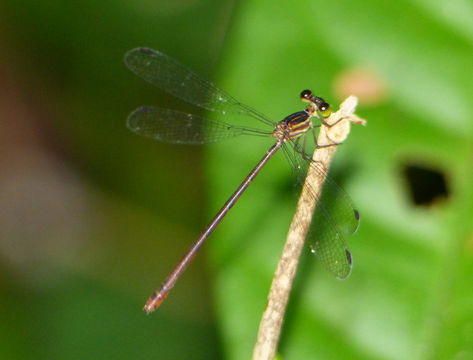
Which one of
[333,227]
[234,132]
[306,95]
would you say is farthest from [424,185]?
[234,132]

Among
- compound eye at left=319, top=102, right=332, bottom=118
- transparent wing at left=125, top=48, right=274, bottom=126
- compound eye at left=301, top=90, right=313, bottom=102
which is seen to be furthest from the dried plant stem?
transparent wing at left=125, top=48, right=274, bottom=126

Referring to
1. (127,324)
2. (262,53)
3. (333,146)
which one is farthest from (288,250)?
(127,324)

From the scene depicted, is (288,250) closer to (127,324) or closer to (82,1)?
(127,324)

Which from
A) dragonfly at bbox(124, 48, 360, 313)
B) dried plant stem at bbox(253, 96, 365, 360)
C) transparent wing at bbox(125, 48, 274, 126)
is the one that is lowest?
dried plant stem at bbox(253, 96, 365, 360)

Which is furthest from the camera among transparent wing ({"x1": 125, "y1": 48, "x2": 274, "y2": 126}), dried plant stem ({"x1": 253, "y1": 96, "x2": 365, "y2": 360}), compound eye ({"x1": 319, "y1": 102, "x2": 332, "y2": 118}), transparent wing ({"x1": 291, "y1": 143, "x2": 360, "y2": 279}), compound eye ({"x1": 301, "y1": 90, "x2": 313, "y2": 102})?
transparent wing ({"x1": 125, "y1": 48, "x2": 274, "y2": 126})

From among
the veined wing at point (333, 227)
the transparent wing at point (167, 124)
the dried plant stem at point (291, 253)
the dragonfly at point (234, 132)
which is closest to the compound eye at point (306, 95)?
the dragonfly at point (234, 132)

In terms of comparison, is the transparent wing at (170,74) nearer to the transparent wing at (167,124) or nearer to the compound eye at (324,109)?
the transparent wing at (167,124)

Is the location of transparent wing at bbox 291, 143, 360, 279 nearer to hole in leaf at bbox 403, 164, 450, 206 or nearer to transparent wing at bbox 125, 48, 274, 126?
hole in leaf at bbox 403, 164, 450, 206

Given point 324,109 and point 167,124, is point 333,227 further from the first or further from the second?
point 167,124
